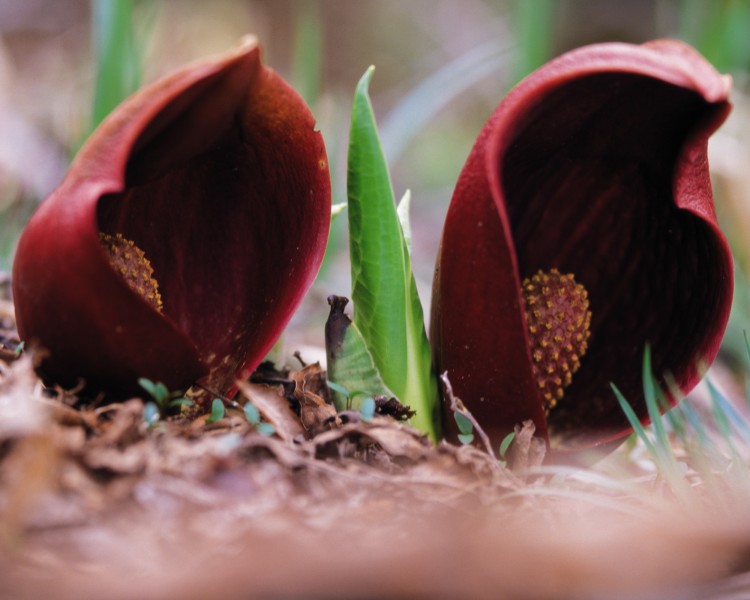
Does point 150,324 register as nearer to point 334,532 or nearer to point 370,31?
point 334,532

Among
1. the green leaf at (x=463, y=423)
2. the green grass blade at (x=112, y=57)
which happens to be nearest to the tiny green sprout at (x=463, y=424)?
the green leaf at (x=463, y=423)

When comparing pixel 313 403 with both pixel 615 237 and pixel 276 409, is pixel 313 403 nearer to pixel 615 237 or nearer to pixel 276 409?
pixel 276 409

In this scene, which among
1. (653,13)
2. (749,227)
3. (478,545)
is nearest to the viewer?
(478,545)

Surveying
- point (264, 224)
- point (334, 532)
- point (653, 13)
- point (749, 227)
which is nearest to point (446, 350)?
point (264, 224)

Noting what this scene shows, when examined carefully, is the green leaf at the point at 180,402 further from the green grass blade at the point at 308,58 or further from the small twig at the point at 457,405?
the green grass blade at the point at 308,58

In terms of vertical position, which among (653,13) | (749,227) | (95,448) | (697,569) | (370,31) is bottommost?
(697,569)

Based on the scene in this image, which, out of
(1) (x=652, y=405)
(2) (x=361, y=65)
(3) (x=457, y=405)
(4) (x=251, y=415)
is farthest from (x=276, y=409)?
(2) (x=361, y=65)
